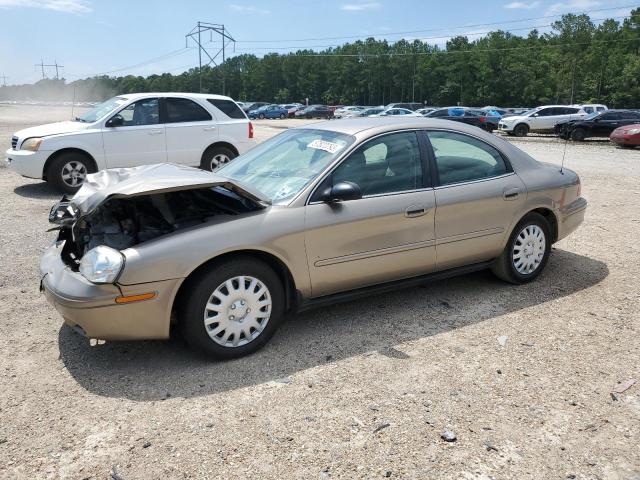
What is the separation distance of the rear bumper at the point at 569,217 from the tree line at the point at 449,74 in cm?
5576

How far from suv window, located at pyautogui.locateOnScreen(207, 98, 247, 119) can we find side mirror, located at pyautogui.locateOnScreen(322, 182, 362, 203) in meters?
7.35

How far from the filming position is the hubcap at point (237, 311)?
3555 millimetres

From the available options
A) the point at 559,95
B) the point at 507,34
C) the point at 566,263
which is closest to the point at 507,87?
the point at 559,95

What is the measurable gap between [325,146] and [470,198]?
4.25ft

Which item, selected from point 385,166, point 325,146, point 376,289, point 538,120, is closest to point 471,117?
point 538,120

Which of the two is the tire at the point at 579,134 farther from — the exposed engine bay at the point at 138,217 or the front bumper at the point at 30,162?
the exposed engine bay at the point at 138,217

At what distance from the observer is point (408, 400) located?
3.24 metres

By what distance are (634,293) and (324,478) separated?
12.1ft

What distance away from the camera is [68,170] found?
9438 millimetres

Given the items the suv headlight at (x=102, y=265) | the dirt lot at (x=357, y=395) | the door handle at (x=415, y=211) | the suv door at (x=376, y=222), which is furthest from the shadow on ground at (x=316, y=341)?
the door handle at (x=415, y=211)

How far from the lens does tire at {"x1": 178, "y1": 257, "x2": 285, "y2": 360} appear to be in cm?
349

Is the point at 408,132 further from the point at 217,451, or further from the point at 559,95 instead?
the point at 559,95

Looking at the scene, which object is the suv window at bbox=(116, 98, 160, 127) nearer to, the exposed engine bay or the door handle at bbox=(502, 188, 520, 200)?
the exposed engine bay

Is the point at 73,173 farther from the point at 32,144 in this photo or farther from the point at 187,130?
the point at 187,130
